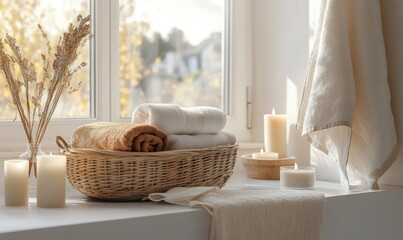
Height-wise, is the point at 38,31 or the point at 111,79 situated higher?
the point at 38,31

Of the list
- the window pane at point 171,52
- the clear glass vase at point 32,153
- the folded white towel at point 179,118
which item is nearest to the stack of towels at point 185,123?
the folded white towel at point 179,118

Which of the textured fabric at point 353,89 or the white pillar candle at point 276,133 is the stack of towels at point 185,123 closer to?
the textured fabric at point 353,89

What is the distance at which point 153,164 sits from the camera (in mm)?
1550

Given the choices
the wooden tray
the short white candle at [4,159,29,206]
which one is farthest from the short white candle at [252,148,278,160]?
the short white candle at [4,159,29,206]

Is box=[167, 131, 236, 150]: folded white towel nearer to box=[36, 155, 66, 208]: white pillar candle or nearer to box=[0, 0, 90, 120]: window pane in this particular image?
box=[36, 155, 66, 208]: white pillar candle

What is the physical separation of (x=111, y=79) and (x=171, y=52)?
10.2 inches

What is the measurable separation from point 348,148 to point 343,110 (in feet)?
0.35

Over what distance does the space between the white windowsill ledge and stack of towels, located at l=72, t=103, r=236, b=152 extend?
14 centimetres

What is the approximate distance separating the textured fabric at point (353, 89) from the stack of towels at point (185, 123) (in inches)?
11.6

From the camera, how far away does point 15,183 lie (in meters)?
1.52

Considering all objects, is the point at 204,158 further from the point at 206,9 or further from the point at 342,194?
the point at 206,9

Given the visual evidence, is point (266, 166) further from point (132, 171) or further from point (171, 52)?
point (132, 171)

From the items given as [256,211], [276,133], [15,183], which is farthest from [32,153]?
[276,133]

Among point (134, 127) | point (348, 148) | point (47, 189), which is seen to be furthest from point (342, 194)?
point (47, 189)
